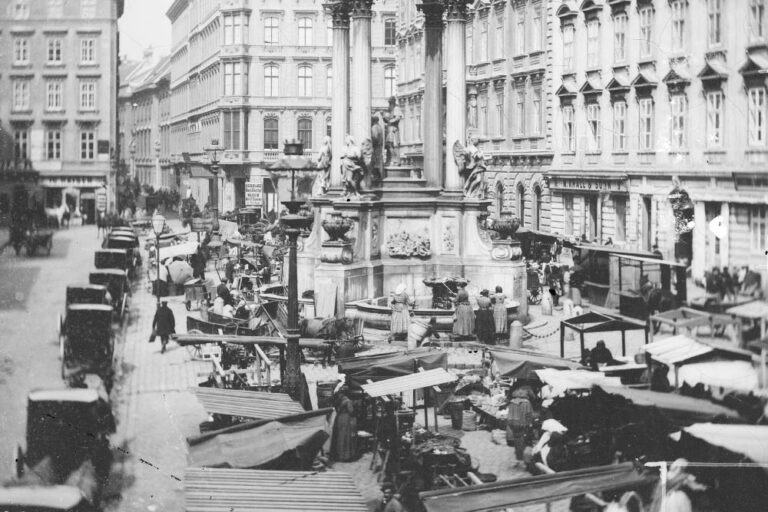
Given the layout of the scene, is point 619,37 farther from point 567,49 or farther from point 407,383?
point 567,49

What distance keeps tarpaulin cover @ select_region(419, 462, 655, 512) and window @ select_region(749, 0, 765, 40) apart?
5.78 meters

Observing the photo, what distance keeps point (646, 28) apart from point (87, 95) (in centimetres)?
1098

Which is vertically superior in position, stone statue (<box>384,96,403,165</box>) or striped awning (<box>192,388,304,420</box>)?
stone statue (<box>384,96,403,165</box>)

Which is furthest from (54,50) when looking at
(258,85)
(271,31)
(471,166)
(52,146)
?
(258,85)

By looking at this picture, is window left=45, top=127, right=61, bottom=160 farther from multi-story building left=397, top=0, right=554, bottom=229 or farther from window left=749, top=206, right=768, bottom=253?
multi-story building left=397, top=0, right=554, bottom=229

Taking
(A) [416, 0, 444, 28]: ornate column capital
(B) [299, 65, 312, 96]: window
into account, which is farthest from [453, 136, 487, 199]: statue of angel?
(B) [299, 65, 312, 96]: window

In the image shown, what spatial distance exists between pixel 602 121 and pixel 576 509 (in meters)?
18.1

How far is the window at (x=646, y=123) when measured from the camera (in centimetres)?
2448

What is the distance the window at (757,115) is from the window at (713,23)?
68.5 inches

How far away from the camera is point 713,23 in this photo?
16.8 m

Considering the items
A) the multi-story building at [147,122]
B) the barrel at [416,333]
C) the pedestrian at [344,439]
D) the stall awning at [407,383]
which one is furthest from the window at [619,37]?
the multi-story building at [147,122]

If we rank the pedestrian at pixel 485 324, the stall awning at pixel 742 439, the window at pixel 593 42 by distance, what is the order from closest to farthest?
the stall awning at pixel 742 439
the window at pixel 593 42
the pedestrian at pixel 485 324

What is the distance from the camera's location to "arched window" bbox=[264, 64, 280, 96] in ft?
293

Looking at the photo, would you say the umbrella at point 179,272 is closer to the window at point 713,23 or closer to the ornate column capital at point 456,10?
the ornate column capital at point 456,10
